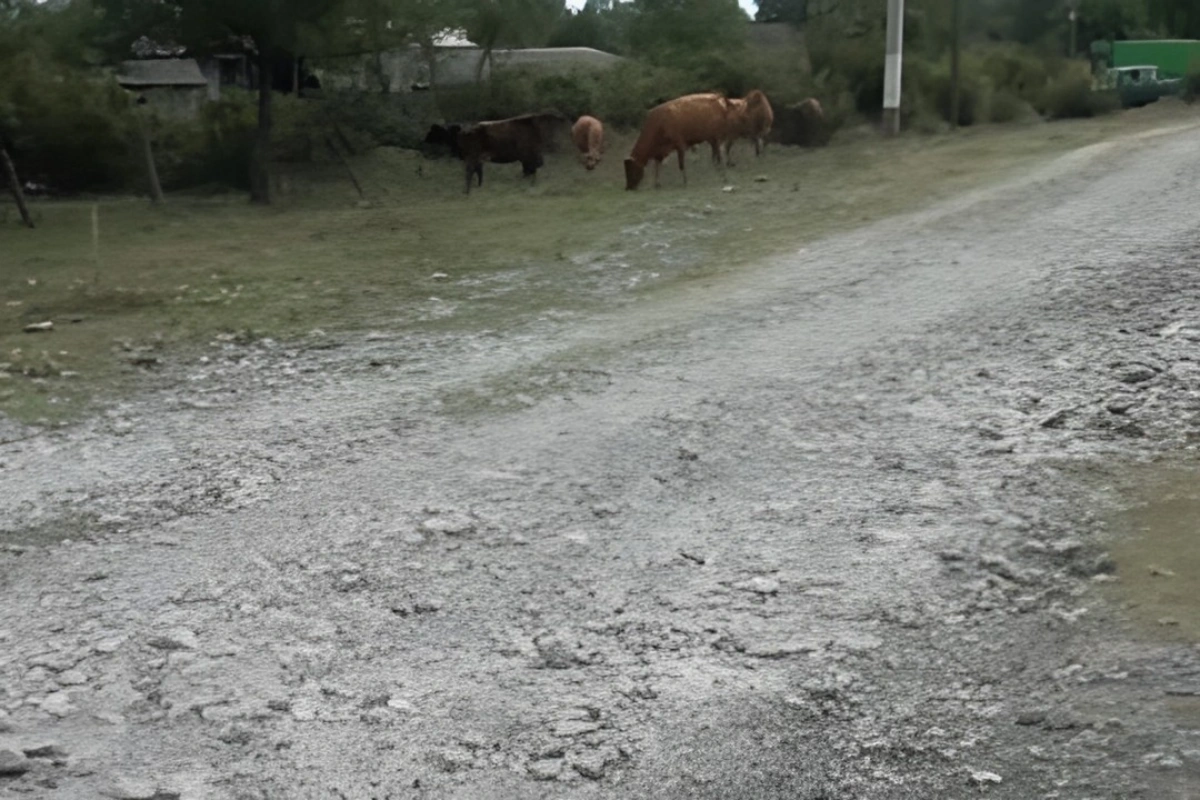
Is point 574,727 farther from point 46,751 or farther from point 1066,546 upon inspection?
point 1066,546

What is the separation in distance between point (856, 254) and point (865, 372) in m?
3.63

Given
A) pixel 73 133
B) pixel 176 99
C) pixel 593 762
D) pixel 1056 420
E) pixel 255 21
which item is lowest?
pixel 593 762

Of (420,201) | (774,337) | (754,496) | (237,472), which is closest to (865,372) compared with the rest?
(774,337)

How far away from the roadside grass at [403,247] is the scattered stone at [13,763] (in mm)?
4150

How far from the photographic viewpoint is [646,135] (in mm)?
18000

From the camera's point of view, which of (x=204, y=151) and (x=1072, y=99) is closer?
(x=204, y=151)

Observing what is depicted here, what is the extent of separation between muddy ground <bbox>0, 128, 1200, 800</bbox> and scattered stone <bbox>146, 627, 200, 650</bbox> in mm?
23

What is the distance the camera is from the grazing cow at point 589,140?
20.7 meters

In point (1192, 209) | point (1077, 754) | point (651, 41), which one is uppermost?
point (651, 41)

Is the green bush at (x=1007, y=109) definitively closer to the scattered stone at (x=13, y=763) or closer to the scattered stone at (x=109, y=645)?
the scattered stone at (x=109, y=645)

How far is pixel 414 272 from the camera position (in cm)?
1252

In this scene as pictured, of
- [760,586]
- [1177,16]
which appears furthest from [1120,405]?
[1177,16]

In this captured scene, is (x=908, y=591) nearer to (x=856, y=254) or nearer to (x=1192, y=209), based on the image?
(x=856, y=254)

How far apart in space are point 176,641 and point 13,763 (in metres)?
0.96
